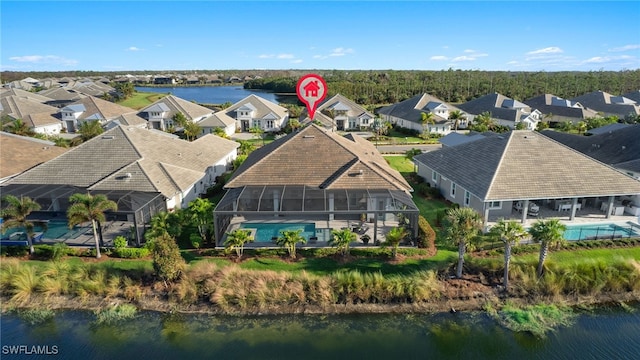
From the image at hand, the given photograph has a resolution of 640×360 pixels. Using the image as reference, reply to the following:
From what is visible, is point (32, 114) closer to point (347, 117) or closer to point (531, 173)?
point (347, 117)

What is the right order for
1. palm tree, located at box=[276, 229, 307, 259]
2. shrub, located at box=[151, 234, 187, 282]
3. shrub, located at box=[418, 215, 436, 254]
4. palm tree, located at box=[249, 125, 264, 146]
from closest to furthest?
1. shrub, located at box=[151, 234, 187, 282]
2. palm tree, located at box=[276, 229, 307, 259]
3. shrub, located at box=[418, 215, 436, 254]
4. palm tree, located at box=[249, 125, 264, 146]

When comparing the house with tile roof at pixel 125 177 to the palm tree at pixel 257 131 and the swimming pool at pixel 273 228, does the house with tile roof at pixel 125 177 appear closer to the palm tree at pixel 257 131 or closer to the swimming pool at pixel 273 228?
A: the swimming pool at pixel 273 228

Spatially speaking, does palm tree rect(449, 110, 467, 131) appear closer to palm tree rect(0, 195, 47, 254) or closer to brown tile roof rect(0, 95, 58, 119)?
palm tree rect(0, 195, 47, 254)

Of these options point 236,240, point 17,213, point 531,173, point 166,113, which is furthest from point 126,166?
point 166,113

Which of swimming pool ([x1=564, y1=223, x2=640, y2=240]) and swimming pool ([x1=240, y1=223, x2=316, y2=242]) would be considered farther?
swimming pool ([x1=240, y1=223, x2=316, y2=242])

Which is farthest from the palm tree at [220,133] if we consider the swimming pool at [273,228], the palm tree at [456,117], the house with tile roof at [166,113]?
the palm tree at [456,117]

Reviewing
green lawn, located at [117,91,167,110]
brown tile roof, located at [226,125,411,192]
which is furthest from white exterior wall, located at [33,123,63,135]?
brown tile roof, located at [226,125,411,192]
